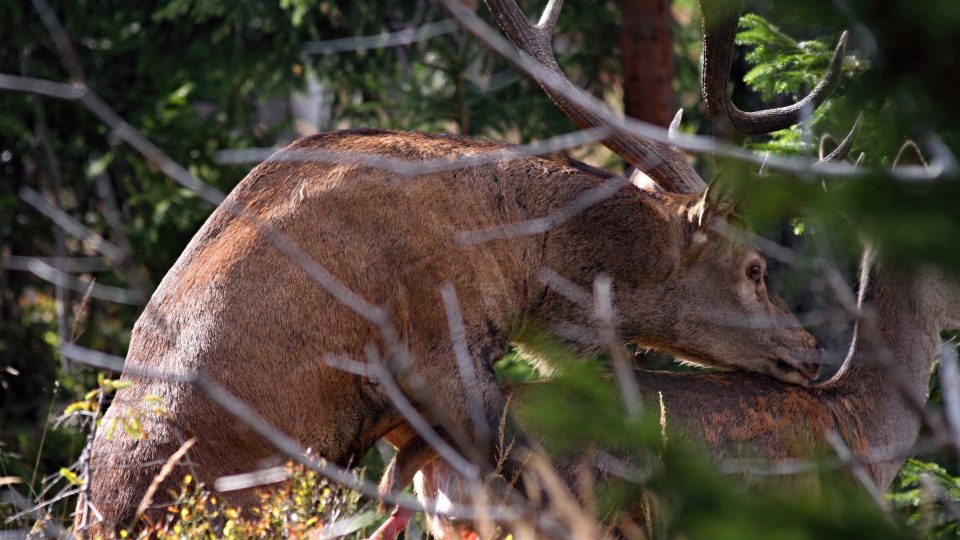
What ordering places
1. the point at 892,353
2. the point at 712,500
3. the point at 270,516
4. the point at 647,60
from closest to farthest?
the point at 712,500
the point at 270,516
the point at 892,353
the point at 647,60

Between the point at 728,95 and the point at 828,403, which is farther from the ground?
the point at 728,95

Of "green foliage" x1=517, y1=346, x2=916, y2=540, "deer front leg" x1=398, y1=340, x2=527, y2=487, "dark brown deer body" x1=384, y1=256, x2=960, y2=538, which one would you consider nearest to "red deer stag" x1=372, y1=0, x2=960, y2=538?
"dark brown deer body" x1=384, y1=256, x2=960, y2=538

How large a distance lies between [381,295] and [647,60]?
14.6 ft

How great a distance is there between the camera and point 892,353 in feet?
17.0

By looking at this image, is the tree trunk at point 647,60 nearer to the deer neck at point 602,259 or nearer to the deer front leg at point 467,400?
the deer neck at point 602,259

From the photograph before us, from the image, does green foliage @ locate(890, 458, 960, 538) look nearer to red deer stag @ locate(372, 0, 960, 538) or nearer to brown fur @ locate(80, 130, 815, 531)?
red deer stag @ locate(372, 0, 960, 538)

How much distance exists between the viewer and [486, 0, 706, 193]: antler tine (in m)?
5.23

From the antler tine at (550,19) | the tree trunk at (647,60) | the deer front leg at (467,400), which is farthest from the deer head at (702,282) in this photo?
the tree trunk at (647,60)

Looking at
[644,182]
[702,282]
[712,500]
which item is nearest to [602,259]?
[702,282]

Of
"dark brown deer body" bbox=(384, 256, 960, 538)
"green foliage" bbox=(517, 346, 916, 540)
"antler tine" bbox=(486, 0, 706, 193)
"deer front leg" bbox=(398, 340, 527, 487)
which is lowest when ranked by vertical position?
"dark brown deer body" bbox=(384, 256, 960, 538)

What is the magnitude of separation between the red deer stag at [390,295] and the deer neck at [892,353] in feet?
0.78

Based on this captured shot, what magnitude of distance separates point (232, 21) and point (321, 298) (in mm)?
4635

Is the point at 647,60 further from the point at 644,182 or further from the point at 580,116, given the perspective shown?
the point at 580,116

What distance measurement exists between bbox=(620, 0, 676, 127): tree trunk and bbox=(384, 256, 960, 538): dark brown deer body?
3507 millimetres
